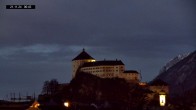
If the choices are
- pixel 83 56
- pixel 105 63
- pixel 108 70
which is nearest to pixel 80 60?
pixel 83 56

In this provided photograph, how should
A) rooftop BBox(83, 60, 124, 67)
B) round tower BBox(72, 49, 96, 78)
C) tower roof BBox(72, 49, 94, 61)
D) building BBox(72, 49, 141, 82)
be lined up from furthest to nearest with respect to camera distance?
tower roof BBox(72, 49, 94, 61)
round tower BBox(72, 49, 96, 78)
rooftop BBox(83, 60, 124, 67)
building BBox(72, 49, 141, 82)

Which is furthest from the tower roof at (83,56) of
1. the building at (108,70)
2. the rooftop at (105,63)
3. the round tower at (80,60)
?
the rooftop at (105,63)

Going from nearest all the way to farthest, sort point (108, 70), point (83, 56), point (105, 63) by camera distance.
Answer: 1. point (108, 70)
2. point (105, 63)
3. point (83, 56)

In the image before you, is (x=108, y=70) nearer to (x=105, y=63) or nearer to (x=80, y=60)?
(x=105, y=63)

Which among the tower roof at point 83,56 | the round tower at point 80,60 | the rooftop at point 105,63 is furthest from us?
the tower roof at point 83,56

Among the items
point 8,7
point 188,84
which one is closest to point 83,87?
point 8,7

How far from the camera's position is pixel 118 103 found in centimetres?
8131

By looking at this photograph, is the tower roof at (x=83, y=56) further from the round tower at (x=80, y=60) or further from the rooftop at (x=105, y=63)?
the rooftop at (x=105, y=63)

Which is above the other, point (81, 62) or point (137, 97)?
point (81, 62)

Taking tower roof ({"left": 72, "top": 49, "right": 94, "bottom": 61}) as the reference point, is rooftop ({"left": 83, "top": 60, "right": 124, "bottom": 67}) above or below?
below

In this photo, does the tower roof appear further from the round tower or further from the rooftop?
the rooftop

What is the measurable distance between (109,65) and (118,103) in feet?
49.8

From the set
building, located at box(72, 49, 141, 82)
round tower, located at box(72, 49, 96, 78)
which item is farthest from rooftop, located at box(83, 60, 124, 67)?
round tower, located at box(72, 49, 96, 78)

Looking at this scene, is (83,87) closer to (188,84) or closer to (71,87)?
(71,87)
